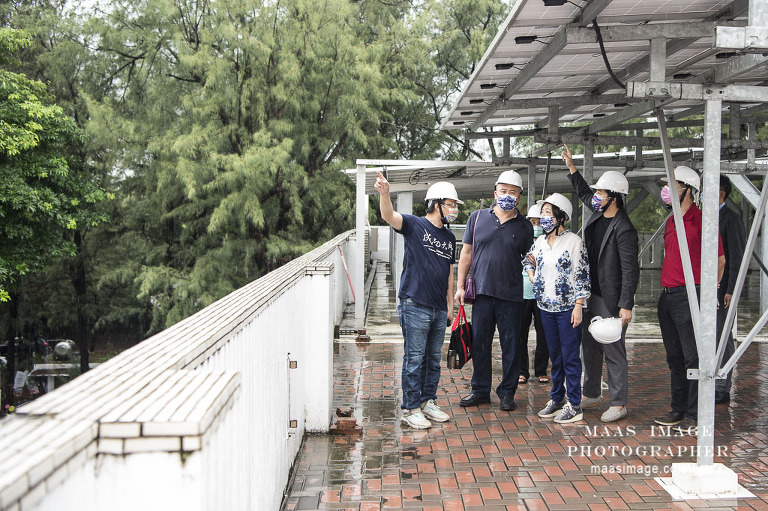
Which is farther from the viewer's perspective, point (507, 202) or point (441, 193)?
point (507, 202)

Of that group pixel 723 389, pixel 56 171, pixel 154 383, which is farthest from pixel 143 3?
pixel 154 383

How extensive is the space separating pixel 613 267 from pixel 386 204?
1792mm

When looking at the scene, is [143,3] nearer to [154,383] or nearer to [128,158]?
[128,158]

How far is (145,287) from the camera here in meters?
22.9

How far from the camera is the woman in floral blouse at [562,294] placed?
5.58 metres

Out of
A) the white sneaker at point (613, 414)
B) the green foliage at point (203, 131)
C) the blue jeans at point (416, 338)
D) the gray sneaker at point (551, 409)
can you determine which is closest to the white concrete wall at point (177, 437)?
the blue jeans at point (416, 338)

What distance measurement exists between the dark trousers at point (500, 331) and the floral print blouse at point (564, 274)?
312mm

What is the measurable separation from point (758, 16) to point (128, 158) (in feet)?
77.1

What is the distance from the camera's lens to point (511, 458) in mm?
4816

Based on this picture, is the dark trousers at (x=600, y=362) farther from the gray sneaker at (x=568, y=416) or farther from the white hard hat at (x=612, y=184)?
the white hard hat at (x=612, y=184)

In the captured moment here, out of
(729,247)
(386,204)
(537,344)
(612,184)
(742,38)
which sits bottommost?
(537,344)

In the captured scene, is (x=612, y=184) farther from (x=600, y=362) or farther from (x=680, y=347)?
(x=600, y=362)

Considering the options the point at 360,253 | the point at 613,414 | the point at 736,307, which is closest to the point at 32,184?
the point at 360,253

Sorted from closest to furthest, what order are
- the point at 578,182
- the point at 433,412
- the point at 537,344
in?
the point at 433,412, the point at 578,182, the point at 537,344
